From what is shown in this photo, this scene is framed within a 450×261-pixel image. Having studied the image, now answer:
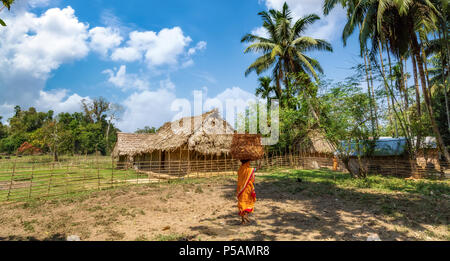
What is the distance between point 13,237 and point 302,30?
19030 mm

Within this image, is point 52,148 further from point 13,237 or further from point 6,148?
point 13,237

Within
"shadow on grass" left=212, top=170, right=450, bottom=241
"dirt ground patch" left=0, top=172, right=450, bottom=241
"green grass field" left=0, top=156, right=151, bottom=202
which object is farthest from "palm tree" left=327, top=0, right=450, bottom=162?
"green grass field" left=0, top=156, right=151, bottom=202

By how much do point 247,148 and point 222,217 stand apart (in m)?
1.84

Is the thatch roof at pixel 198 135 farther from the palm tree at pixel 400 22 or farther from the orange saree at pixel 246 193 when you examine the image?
the palm tree at pixel 400 22

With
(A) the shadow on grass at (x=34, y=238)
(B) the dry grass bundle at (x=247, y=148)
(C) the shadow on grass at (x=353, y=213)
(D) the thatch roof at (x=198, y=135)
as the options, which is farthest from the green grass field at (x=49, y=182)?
(C) the shadow on grass at (x=353, y=213)

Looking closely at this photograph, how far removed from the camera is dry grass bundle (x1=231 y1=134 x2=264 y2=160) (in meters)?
4.67

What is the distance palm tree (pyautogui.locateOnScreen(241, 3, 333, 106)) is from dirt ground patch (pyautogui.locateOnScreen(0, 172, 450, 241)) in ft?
38.2

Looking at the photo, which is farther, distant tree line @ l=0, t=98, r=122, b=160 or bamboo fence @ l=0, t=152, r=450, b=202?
distant tree line @ l=0, t=98, r=122, b=160

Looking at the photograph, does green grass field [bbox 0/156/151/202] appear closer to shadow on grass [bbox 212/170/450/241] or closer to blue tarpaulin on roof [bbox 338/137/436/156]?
shadow on grass [bbox 212/170/450/241]

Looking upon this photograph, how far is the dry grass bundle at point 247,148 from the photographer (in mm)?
4671

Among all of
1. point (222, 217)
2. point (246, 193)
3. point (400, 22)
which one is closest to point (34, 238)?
point (222, 217)
